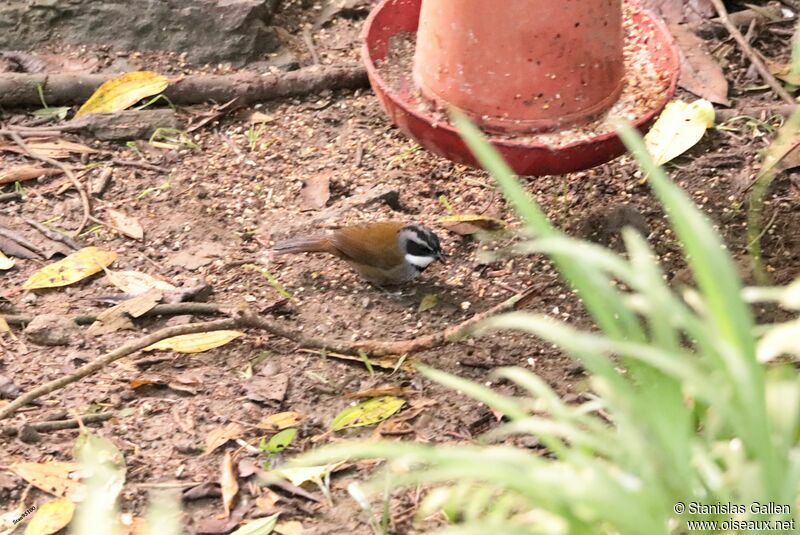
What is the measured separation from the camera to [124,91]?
17.4 ft

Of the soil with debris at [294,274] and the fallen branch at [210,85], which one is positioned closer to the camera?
the soil with debris at [294,274]

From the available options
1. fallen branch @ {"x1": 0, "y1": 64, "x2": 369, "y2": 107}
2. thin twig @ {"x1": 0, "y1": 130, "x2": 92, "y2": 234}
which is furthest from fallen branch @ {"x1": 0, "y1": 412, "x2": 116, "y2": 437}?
fallen branch @ {"x1": 0, "y1": 64, "x2": 369, "y2": 107}

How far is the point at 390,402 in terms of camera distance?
3.62m

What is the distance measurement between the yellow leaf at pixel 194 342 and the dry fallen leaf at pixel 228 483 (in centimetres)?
59

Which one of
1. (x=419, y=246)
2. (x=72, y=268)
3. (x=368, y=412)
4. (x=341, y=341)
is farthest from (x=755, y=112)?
(x=72, y=268)

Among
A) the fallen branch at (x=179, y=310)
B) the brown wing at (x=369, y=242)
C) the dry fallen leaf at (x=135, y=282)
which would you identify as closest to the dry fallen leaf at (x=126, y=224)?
the dry fallen leaf at (x=135, y=282)

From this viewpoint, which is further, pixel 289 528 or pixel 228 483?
pixel 228 483

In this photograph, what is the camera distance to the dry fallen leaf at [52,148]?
500 cm

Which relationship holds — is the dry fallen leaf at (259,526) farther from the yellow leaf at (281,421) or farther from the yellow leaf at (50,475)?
the yellow leaf at (50,475)

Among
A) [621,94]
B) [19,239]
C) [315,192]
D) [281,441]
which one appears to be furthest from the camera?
[315,192]

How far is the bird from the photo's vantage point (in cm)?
418

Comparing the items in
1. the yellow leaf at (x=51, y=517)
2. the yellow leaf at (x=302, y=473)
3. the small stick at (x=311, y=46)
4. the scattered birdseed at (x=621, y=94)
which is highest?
the scattered birdseed at (x=621, y=94)

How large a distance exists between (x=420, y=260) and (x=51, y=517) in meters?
1.79

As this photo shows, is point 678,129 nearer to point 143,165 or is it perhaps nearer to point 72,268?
point 143,165
